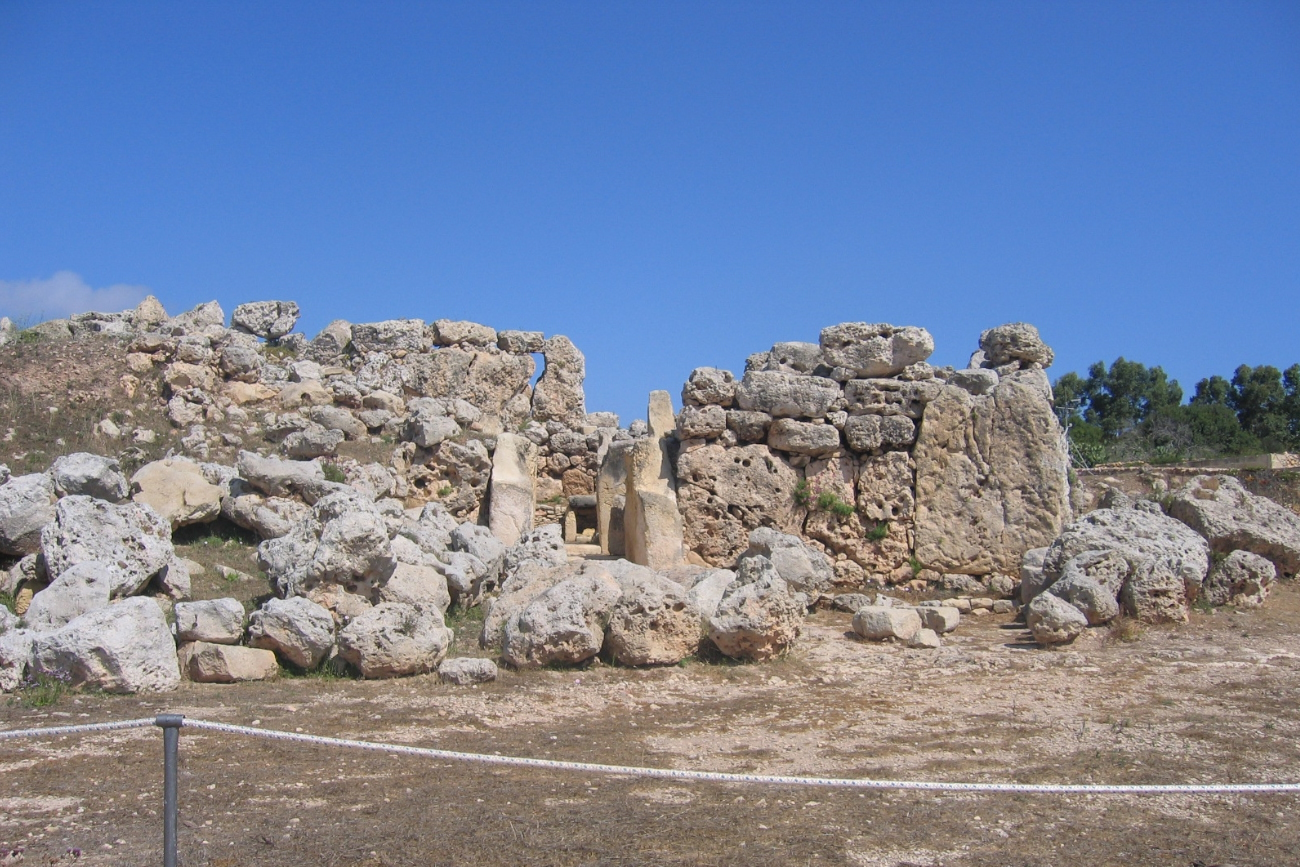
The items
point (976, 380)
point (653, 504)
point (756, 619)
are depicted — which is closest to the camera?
point (756, 619)

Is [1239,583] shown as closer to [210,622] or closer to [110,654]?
[210,622]

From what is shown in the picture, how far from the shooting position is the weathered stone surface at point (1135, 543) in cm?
931

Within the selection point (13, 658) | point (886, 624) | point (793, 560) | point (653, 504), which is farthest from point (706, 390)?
point (13, 658)

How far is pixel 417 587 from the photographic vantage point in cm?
815

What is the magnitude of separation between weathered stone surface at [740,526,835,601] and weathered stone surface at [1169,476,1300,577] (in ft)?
14.1

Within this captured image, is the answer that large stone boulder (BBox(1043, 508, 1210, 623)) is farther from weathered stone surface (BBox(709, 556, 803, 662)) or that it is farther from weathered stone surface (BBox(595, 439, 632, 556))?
weathered stone surface (BBox(595, 439, 632, 556))

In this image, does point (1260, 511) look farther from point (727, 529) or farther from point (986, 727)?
point (986, 727)

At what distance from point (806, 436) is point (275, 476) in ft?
19.5

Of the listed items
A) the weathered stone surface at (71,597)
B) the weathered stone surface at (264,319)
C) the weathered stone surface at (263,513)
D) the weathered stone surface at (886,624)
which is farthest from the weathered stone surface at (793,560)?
the weathered stone surface at (264,319)

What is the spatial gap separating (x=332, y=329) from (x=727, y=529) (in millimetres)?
8042

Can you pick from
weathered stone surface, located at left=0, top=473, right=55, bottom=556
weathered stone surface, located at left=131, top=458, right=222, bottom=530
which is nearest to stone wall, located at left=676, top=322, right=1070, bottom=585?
weathered stone surface, located at left=131, top=458, right=222, bottom=530

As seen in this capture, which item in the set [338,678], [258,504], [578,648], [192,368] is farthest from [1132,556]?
[192,368]

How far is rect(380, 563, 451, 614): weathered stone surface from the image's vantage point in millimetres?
7863

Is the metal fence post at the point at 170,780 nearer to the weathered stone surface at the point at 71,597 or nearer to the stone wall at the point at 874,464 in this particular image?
the weathered stone surface at the point at 71,597
